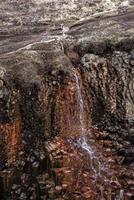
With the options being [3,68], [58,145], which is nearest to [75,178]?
[58,145]

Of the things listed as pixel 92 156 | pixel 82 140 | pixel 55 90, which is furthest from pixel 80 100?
pixel 92 156

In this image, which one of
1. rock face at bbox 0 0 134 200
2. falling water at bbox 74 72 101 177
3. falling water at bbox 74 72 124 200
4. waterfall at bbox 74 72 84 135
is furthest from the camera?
waterfall at bbox 74 72 84 135

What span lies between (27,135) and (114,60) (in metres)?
3.36

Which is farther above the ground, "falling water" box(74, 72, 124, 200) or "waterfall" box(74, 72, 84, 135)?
"waterfall" box(74, 72, 84, 135)

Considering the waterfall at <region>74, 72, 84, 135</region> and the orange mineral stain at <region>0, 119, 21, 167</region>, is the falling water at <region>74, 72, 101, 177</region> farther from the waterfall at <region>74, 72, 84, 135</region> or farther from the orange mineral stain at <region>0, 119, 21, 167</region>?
the orange mineral stain at <region>0, 119, 21, 167</region>

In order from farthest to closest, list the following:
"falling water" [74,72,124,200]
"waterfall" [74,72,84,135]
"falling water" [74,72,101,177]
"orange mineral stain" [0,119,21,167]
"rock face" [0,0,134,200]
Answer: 1. "waterfall" [74,72,84,135]
2. "falling water" [74,72,101,177]
3. "falling water" [74,72,124,200]
4. "rock face" [0,0,134,200]
5. "orange mineral stain" [0,119,21,167]

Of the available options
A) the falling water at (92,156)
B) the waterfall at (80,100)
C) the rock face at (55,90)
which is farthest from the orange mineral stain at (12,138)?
the waterfall at (80,100)

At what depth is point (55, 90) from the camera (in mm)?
12711

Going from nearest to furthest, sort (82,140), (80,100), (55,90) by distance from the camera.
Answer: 1. (55,90)
2. (82,140)
3. (80,100)

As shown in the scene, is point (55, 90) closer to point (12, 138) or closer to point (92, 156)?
point (12, 138)

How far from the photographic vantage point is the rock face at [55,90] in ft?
38.7

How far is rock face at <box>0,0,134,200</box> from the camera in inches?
464

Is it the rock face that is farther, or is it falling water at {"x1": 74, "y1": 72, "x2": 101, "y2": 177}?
falling water at {"x1": 74, "y1": 72, "x2": 101, "y2": 177}

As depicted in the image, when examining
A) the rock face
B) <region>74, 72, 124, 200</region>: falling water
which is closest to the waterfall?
<region>74, 72, 124, 200</region>: falling water
